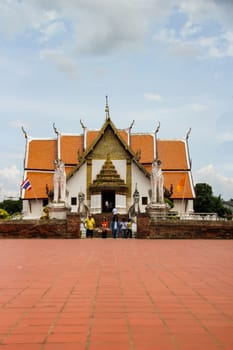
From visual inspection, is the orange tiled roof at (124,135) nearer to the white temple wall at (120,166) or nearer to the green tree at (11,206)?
the white temple wall at (120,166)

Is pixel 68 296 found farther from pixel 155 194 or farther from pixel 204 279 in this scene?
pixel 155 194

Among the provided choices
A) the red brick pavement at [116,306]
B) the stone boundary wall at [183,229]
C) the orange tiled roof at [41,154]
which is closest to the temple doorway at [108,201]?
the orange tiled roof at [41,154]

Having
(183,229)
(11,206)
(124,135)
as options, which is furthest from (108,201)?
(11,206)

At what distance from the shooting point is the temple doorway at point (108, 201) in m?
33.9

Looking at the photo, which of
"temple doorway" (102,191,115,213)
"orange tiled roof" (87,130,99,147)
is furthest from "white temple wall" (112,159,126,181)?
"orange tiled roof" (87,130,99,147)

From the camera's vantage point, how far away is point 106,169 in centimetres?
3422

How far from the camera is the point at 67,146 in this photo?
3853 centimetres

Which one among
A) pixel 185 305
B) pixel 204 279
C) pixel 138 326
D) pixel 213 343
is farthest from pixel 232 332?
pixel 204 279

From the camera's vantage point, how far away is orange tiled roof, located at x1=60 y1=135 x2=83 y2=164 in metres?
37.6

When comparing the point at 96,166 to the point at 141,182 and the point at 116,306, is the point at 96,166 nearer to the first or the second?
the point at 141,182

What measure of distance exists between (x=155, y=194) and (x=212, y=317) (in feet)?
60.9

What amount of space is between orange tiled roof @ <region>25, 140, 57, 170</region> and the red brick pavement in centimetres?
2841

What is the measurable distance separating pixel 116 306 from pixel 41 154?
33759 mm

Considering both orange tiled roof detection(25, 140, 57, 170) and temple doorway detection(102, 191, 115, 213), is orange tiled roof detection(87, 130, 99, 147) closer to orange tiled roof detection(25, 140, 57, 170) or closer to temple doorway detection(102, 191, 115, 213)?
orange tiled roof detection(25, 140, 57, 170)
